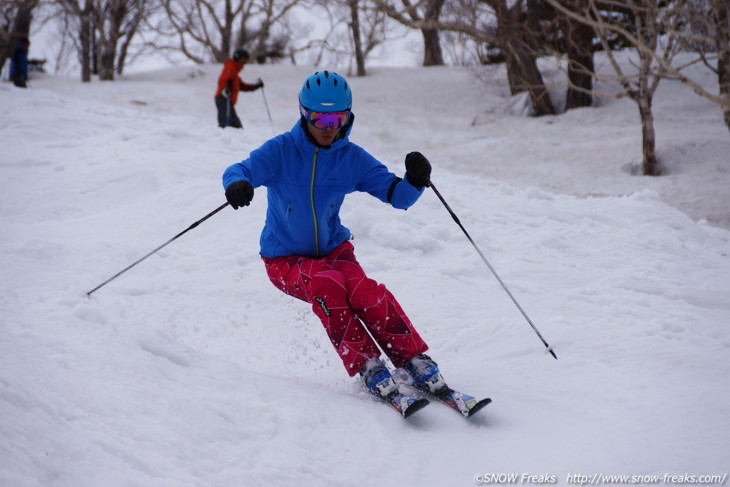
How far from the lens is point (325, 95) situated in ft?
9.68

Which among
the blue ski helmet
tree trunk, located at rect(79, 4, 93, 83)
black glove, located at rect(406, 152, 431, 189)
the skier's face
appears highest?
tree trunk, located at rect(79, 4, 93, 83)

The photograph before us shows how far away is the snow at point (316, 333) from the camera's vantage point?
221 centimetres

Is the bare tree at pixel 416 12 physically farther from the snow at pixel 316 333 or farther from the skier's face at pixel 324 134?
the skier's face at pixel 324 134

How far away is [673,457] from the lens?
2311mm

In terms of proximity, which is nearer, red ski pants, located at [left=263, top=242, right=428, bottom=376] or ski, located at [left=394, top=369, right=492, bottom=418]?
Result: ski, located at [left=394, top=369, right=492, bottom=418]

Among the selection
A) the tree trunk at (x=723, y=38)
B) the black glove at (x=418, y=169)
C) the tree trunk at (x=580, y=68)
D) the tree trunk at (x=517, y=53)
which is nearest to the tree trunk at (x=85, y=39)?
the tree trunk at (x=517, y=53)

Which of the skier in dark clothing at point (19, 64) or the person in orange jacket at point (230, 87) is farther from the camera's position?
the skier in dark clothing at point (19, 64)

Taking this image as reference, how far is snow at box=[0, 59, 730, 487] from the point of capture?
2.21 meters

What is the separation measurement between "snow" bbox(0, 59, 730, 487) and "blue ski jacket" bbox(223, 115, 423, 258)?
2.41 feet

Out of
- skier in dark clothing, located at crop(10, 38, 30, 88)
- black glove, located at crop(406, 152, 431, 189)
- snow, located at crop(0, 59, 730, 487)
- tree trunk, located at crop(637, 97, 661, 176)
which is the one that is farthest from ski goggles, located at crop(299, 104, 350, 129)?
skier in dark clothing, located at crop(10, 38, 30, 88)

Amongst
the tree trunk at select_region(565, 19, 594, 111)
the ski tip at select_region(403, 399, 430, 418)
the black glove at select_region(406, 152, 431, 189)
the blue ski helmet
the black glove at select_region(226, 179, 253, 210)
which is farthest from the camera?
the tree trunk at select_region(565, 19, 594, 111)

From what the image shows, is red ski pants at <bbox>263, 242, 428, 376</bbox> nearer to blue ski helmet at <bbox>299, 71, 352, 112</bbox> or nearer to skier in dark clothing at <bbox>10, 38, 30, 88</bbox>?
blue ski helmet at <bbox>299, 71, 352, 112</bbox>

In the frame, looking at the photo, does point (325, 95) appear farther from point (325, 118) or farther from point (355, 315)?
point (355, 315)

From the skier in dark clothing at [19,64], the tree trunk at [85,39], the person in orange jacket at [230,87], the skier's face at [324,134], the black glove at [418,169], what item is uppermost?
the tree trunk at [85,39]
